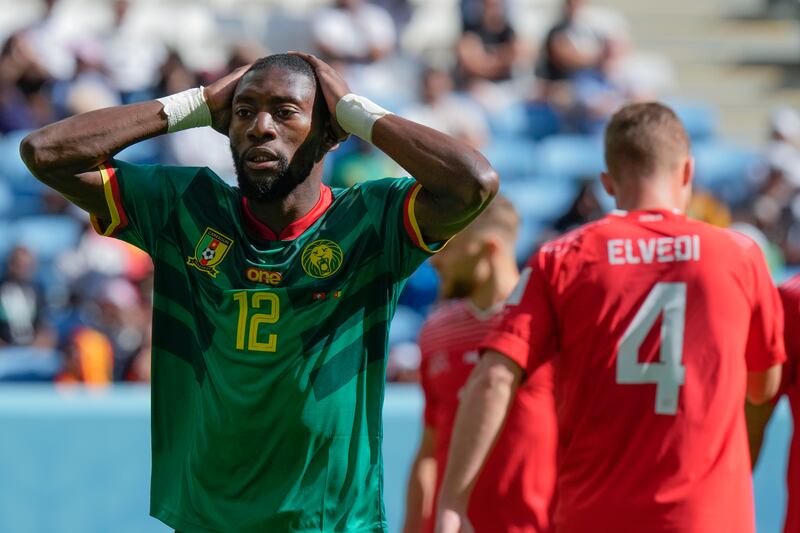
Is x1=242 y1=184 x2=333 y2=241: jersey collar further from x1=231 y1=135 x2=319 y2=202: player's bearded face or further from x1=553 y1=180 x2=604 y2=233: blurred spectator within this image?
x1=553 y1=180 x2=604 y2=233: blurred spectator

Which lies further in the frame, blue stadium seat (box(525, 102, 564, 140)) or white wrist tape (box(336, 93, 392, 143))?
blue stadium seat (box(525, 102, 564, 140))

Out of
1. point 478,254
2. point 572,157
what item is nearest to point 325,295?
point 478,254

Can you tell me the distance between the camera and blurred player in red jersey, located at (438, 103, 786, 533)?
12.9ft

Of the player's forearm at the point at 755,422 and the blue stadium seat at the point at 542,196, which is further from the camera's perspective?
the blue stadium seat at the point at 542,196

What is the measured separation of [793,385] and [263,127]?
203 centimetres

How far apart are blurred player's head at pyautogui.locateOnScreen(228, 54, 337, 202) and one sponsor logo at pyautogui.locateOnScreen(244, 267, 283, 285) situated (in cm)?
21

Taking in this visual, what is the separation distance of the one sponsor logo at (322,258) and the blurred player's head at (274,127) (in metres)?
0.18

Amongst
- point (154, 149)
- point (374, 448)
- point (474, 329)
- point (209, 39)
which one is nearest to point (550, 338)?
point (374, 448)

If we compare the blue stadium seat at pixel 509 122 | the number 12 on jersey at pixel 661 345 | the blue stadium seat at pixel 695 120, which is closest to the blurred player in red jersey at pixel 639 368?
the number 12 on jersey at pixel 661 345

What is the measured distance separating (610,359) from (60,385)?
19.7 ft

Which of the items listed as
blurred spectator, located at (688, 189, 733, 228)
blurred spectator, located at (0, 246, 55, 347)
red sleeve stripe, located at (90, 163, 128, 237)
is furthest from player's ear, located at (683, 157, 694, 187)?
blurred spectator, located at (688, 189, 733, 228)

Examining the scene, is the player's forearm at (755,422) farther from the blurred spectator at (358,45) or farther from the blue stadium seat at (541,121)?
the blue stadium seat at (541,121)

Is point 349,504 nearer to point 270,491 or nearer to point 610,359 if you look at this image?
point 270,491

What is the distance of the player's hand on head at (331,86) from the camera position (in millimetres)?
3910
